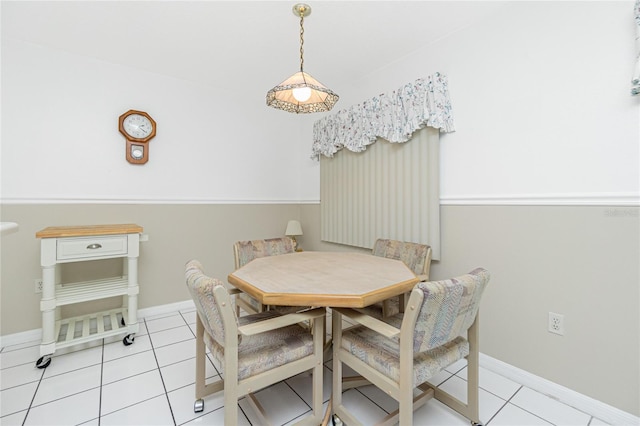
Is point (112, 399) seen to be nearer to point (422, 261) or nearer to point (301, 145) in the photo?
point (422, 261)

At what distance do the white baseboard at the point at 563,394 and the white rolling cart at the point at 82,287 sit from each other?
2.71 metres

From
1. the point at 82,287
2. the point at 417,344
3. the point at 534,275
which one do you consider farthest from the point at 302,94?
the point at 82,287

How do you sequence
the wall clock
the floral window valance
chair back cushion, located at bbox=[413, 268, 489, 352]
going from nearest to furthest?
chair back cushion, located at bbox=[413, 268, 489, 352], the floral window valance, the wall clock

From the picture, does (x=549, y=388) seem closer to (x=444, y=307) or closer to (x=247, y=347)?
(x=444, y=307)

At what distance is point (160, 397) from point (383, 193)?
85.8 inches

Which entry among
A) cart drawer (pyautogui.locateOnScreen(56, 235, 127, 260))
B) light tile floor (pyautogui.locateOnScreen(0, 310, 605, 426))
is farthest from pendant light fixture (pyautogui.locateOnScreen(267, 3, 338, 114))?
light tile floor (pyautogui.locateOnScreen(0, 310, 605, 426))

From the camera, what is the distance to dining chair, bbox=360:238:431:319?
1.83 meters

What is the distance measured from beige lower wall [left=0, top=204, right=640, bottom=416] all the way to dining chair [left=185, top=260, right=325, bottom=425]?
4.32 feet

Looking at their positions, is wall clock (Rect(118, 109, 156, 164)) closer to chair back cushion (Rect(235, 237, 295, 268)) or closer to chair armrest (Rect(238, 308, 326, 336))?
chair back cushion (Rect(235, 237, 295, 268))

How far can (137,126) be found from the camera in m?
2.62

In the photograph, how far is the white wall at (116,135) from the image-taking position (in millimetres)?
2207

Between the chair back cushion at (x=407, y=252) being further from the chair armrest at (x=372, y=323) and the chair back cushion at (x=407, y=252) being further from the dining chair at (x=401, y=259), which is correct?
the chair armrest at (x=372, y=323)

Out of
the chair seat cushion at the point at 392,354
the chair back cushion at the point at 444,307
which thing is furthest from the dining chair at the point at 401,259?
the chair back cushion at the point at 444,307

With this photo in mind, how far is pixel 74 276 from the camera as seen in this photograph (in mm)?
2381
